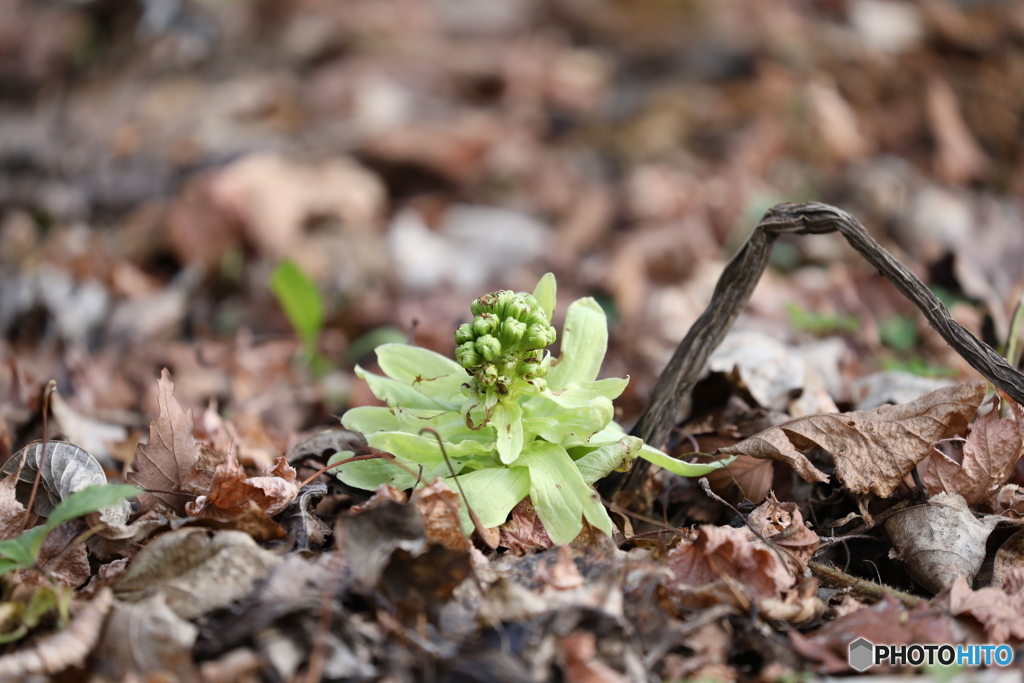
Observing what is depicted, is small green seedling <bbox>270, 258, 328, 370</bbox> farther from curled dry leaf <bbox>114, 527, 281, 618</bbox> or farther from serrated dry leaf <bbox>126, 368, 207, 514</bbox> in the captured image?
curled dry leaf <bbox>114, 527, 281, 618</bbox>

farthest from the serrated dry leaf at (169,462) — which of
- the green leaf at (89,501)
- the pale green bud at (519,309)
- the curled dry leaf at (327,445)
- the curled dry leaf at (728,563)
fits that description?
the curled dry leaf at (728,563)

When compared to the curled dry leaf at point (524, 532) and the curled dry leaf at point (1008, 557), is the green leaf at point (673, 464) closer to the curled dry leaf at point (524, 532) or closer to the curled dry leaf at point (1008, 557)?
the curled dry leaf at point (524, 532)

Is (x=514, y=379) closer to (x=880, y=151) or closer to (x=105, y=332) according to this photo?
(x=105, y=332)

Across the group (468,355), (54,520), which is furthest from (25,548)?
(468,355)

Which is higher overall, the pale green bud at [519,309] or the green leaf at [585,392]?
the pale green bud at [519,309]

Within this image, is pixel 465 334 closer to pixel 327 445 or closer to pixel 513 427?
pixel 513 427

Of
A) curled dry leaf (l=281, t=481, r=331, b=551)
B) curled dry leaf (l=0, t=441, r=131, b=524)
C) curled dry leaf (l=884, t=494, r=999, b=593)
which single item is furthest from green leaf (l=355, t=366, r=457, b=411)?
curled dry leaf (l=884, t=494, r=999, b=593)
